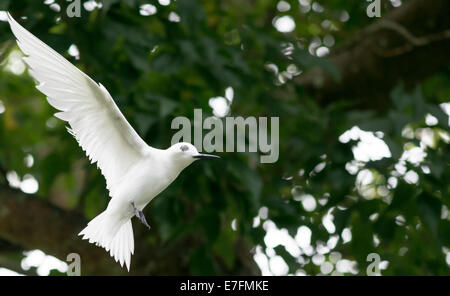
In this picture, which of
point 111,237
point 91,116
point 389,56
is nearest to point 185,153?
point 111,237

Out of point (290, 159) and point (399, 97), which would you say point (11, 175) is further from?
point (399, 97)

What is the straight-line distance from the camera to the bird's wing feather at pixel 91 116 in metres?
1.78

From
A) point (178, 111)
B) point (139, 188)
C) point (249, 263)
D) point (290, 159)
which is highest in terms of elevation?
point (139, 188)

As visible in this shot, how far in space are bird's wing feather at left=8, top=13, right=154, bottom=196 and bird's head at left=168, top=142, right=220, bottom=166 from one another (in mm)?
158

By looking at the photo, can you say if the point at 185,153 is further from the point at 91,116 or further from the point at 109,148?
the point at 91,116

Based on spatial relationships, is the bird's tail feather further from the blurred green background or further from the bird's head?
the blurred green background

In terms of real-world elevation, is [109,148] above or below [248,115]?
above

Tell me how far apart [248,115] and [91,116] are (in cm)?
444

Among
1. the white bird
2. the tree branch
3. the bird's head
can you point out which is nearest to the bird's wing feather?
the white bird

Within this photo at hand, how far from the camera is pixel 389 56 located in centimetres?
699

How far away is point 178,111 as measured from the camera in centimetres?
441

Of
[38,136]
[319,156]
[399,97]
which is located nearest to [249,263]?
[319,156]

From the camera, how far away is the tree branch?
685cm

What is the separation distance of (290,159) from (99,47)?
2.60 m
